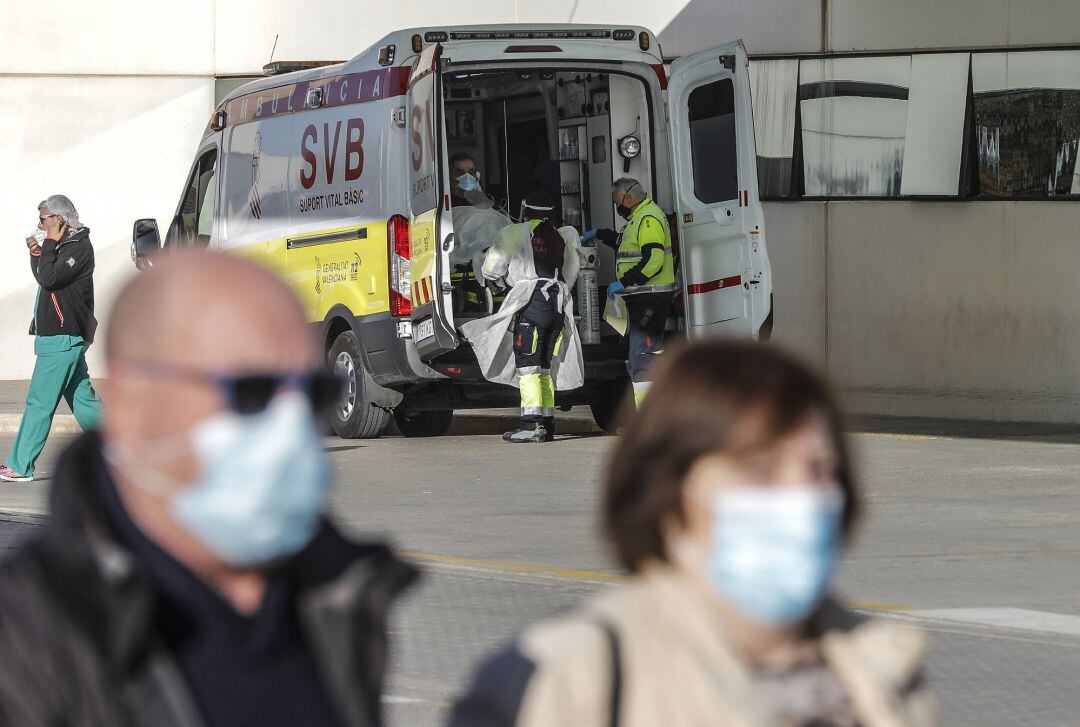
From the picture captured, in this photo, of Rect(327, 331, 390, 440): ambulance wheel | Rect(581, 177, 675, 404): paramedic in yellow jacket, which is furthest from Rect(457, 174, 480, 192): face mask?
Rect(327, 331, 390, 440): ambulance wheel

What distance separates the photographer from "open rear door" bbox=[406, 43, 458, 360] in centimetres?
1297

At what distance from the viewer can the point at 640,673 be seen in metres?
2.03

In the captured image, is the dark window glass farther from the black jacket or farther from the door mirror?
the black jacket

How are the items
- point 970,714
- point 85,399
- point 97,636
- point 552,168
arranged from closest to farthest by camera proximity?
point 97,636 → point 970,714 → point 85,399 → point 552,168

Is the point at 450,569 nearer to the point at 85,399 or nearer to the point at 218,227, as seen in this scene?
the point at 85,399

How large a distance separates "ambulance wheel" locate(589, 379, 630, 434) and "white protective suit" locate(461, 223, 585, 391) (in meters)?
1.20

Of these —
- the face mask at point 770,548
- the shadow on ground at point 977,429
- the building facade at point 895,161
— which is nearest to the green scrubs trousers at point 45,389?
the shadow on ground at point 977,429

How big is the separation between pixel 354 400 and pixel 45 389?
3.55 metres

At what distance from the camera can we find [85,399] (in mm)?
12000

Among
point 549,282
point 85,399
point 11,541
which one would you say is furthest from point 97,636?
point 549,282

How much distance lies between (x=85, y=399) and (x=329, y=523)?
→ 10.1m

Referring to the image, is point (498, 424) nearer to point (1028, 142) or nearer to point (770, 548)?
point (1028, 142)

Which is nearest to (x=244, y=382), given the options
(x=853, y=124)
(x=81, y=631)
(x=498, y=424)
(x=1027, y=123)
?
(x=81, y=631)

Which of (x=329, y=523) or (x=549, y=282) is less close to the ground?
(x=329, y=523)
